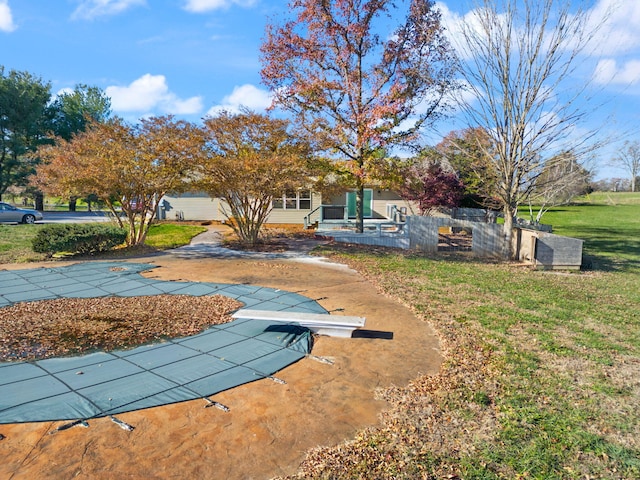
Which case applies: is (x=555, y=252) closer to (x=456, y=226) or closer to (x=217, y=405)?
(x=456, y=226)

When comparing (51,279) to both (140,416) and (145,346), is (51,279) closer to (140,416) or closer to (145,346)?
(145,346)

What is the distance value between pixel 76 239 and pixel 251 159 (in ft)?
18.2

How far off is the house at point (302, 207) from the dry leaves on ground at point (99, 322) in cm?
1381

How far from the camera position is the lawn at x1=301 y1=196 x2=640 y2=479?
9.86ft

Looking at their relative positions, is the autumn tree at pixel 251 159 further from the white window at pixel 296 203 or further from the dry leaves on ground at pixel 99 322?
the white window at pixel 296 203

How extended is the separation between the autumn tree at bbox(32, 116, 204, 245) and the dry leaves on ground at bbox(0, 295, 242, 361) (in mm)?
5501

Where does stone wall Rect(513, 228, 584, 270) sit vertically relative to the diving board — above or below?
above

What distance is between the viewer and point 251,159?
12570mm

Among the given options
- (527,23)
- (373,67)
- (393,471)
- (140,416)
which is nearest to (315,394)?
(393,471)

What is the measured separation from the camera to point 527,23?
Result: 38.0ft

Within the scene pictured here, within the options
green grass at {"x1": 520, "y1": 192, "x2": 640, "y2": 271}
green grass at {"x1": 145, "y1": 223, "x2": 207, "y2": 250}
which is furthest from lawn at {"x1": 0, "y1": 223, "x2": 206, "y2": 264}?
green grass at {"x1": 520, "y1": 192, "x2": 640, "y2": 271}

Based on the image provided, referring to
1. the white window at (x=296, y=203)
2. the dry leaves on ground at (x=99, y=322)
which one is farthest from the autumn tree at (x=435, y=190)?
the dry leaves on ground at (x=99, y=322)

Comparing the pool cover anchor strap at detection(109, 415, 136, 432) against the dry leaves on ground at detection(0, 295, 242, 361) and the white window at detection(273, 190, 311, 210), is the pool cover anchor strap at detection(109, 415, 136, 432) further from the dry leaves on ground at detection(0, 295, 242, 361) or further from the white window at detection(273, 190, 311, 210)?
the white window at detection(273, 190, 311, 210)

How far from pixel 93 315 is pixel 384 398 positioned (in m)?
4.79
